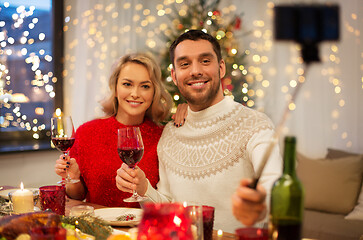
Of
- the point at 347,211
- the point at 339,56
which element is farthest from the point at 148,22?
the point at 347,211

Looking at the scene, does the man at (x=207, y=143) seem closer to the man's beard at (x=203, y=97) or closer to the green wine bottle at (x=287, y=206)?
the man's beard at (x=203, y=97)

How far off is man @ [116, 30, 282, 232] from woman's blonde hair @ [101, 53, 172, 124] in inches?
5.8

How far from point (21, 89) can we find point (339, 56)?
3141 mm

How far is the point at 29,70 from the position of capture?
347cm

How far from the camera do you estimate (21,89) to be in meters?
3.39

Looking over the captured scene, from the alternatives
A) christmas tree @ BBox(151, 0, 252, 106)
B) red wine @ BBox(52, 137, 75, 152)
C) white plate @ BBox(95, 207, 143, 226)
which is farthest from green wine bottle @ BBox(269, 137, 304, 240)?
christmas tree @ BBox(151, 0, 252, 106)

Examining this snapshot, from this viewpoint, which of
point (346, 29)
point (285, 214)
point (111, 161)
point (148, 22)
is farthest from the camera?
point (148, 22)

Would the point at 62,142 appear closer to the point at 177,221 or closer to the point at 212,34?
the point at 177,221

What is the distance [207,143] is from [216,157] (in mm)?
95

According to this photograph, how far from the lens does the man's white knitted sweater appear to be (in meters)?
1.66

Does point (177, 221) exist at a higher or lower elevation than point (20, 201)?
higher

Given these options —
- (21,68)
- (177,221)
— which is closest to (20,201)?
(177,221)

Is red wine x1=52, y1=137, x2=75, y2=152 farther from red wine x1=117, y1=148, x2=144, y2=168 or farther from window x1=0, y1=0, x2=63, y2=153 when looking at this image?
window x1=0, y1=0, x2=63, y2=153

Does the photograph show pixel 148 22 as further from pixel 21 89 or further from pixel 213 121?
pixel 213 121
